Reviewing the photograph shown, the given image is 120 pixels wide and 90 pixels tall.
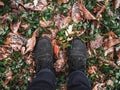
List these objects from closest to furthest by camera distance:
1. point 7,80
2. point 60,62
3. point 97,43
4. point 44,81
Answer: point 44,81 < point 7,80 < point 60,62 < point 97,43

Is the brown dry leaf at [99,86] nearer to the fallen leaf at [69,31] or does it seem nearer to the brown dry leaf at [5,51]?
the fallen leaf at [69,31]

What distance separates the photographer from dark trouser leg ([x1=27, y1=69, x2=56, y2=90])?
3703mm

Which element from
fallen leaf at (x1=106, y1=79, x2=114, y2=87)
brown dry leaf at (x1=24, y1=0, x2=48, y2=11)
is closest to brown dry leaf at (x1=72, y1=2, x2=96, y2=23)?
brown dry leaf at (x1=24, y1=0, x2=48, y2=11)

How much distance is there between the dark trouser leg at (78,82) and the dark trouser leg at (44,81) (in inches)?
8.9

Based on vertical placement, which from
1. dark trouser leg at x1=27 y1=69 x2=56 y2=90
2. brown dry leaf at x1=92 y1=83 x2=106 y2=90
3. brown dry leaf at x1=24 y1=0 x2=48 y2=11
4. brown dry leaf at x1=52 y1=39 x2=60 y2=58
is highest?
brown dry leaf at x1=24 y1=0 x2=48 y2=11

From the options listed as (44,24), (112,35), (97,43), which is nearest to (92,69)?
(97,43)

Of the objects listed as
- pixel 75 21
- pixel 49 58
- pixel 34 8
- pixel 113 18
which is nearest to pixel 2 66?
pixel 49 58

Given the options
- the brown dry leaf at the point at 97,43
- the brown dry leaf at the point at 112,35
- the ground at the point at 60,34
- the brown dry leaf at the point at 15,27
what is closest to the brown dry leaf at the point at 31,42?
the ground at the point at 60,34

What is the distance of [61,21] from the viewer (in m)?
4.51

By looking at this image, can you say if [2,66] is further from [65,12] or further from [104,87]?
[104,87]

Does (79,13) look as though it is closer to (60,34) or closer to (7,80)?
(60,34)

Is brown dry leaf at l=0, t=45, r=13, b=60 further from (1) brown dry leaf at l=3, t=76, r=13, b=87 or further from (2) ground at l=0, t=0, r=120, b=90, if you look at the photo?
(1) brown dry leaf at l=3, t=76, r=13, b=87

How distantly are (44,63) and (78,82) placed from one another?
0.69 meters

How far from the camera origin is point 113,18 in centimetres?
457
